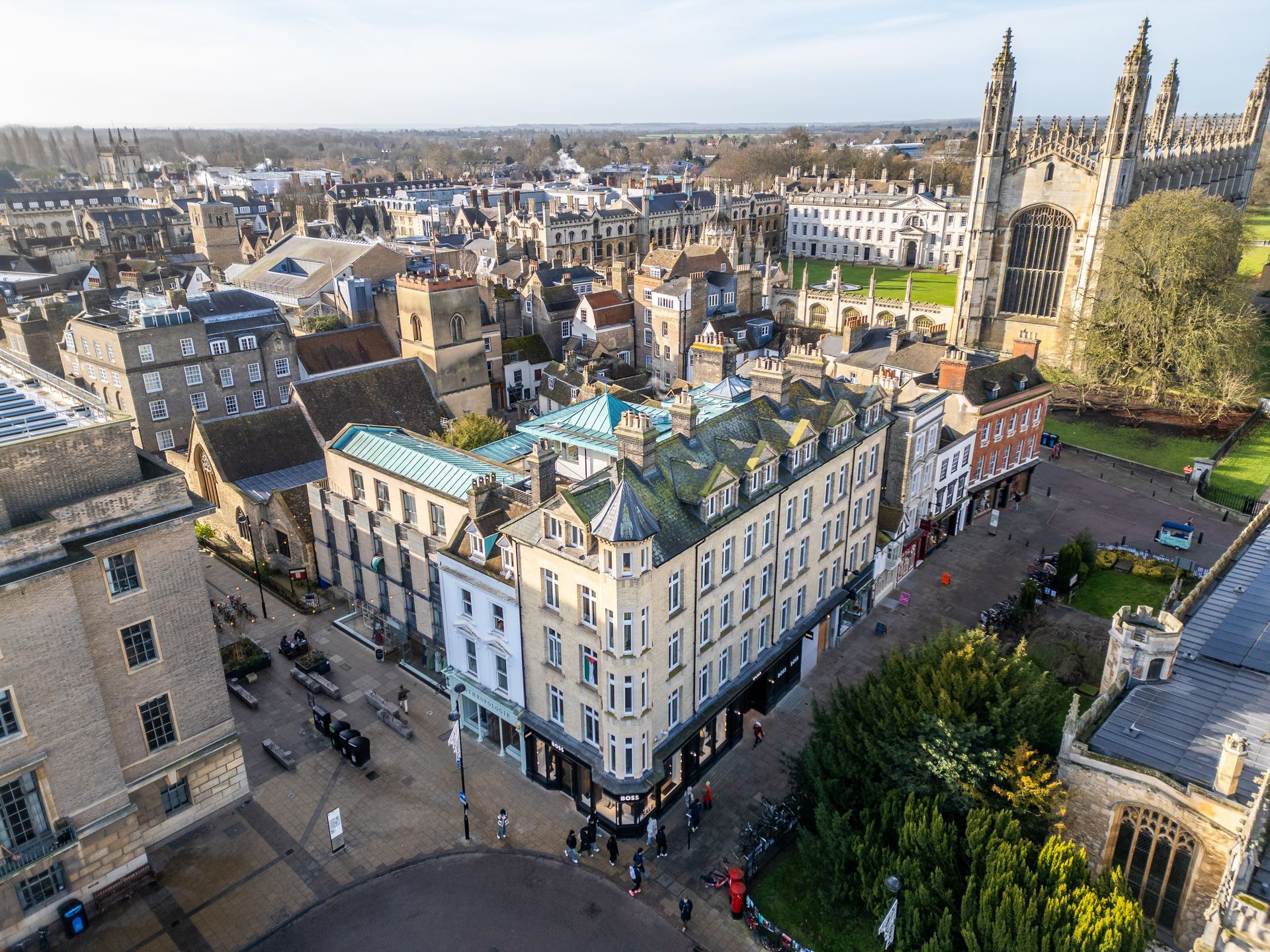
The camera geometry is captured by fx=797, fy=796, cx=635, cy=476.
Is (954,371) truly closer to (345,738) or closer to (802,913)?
(802,913)

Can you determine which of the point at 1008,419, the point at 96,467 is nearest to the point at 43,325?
the point at 96,467

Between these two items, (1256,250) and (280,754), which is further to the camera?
(1256,250)

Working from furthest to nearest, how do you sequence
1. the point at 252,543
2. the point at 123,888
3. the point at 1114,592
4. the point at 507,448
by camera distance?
the point at 252,543 → the point at 1114,592 → the point at 507,448 → the point at 123,888

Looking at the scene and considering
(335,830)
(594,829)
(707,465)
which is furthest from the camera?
(707,465)

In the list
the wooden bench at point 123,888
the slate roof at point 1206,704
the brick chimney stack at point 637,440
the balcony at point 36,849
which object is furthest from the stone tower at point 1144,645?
the balcony at point 36,849

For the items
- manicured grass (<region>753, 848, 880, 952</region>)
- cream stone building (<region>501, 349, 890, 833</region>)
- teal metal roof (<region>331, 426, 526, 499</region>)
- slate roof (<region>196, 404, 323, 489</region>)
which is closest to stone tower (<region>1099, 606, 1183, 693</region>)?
manicured grass (<region>753, 848, 880, 952</region>)

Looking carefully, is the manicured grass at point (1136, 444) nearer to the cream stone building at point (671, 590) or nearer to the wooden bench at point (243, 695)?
the cream stone building at point (671, 590)

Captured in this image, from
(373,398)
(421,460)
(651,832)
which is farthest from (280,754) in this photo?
(373,398)

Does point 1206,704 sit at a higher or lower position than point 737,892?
higher
